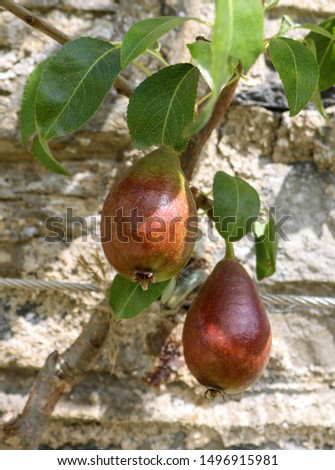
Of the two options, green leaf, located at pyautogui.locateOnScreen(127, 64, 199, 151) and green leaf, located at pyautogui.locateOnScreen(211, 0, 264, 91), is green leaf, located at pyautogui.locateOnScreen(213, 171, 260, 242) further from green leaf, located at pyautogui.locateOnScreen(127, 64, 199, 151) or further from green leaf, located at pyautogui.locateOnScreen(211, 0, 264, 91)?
green leaf, located at pyautogui.locateOnScreen(211, 0, 264, 91)

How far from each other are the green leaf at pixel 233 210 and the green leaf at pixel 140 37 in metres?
0.19

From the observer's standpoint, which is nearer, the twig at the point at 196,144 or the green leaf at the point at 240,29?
the green leaf at the point at 240,29

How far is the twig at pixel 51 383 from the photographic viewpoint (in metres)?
0.80

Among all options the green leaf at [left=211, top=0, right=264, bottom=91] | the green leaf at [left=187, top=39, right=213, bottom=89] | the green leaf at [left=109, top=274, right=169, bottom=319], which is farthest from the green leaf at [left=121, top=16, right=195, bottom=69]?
the green leaf at [left=109, top=274, right=169, bottom=319]

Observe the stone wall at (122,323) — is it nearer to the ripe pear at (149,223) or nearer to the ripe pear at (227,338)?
the ripe pear at (227,338)

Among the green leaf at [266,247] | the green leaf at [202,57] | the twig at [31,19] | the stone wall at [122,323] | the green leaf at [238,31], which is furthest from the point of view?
the stone wall at [122,323]

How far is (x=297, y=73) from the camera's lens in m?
0.62

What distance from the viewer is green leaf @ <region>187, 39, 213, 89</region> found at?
1.80 feet

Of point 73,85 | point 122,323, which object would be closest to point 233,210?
point 73,85

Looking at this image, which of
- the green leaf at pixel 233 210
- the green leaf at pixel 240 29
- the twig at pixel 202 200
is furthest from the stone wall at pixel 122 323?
the green leaf at pixel 240 29

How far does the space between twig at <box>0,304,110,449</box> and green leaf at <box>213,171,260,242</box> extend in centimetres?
23

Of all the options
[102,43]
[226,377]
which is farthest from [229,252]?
[102,43]

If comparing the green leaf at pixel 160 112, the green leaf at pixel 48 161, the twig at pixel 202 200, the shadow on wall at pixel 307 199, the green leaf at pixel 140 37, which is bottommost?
the shadow on wall at pixel 307 199

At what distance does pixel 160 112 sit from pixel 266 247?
24 centimetres
